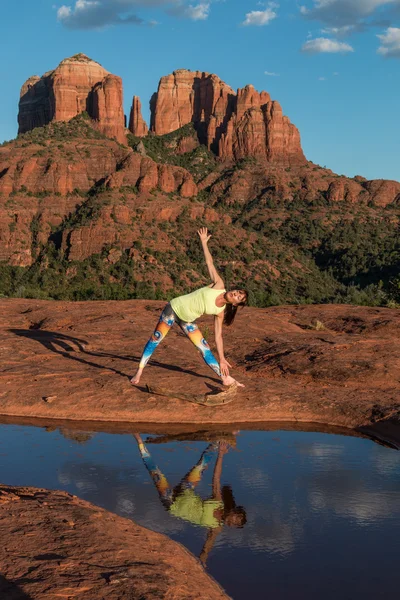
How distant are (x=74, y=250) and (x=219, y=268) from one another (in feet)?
49.3

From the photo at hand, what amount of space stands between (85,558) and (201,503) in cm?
153

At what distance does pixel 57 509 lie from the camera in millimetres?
5215

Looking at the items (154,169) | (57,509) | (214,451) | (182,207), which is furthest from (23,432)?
(154,169)

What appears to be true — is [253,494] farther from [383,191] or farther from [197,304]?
[383,191]

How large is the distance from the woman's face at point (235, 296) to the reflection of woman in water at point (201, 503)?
2.38 m

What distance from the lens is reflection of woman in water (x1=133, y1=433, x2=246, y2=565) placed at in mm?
5246

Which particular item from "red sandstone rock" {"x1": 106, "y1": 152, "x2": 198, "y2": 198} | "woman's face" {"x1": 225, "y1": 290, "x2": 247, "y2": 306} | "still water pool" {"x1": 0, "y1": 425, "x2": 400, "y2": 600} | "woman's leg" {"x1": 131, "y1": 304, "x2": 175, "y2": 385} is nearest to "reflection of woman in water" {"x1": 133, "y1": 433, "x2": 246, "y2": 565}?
"still water pool" {"x1": 0, "y1": 425, "x2": 400, "y2": 600}

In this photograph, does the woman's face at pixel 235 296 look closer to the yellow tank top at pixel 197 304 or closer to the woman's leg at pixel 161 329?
the yellow tank top at pixel 197 304

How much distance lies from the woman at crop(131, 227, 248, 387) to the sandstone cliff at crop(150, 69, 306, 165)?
106034 millimetres

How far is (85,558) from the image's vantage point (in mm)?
4355

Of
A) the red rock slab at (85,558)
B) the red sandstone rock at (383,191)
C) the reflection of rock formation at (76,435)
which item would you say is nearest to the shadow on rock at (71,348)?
the reflection of rock formation at (76,435)

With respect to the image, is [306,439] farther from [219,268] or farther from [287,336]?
[219,268]

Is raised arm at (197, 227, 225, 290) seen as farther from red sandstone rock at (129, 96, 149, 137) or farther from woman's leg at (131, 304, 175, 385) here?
red sandstone rock at (129, 96, 149, 137)

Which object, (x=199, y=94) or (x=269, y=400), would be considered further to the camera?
(x=199, y=94)
